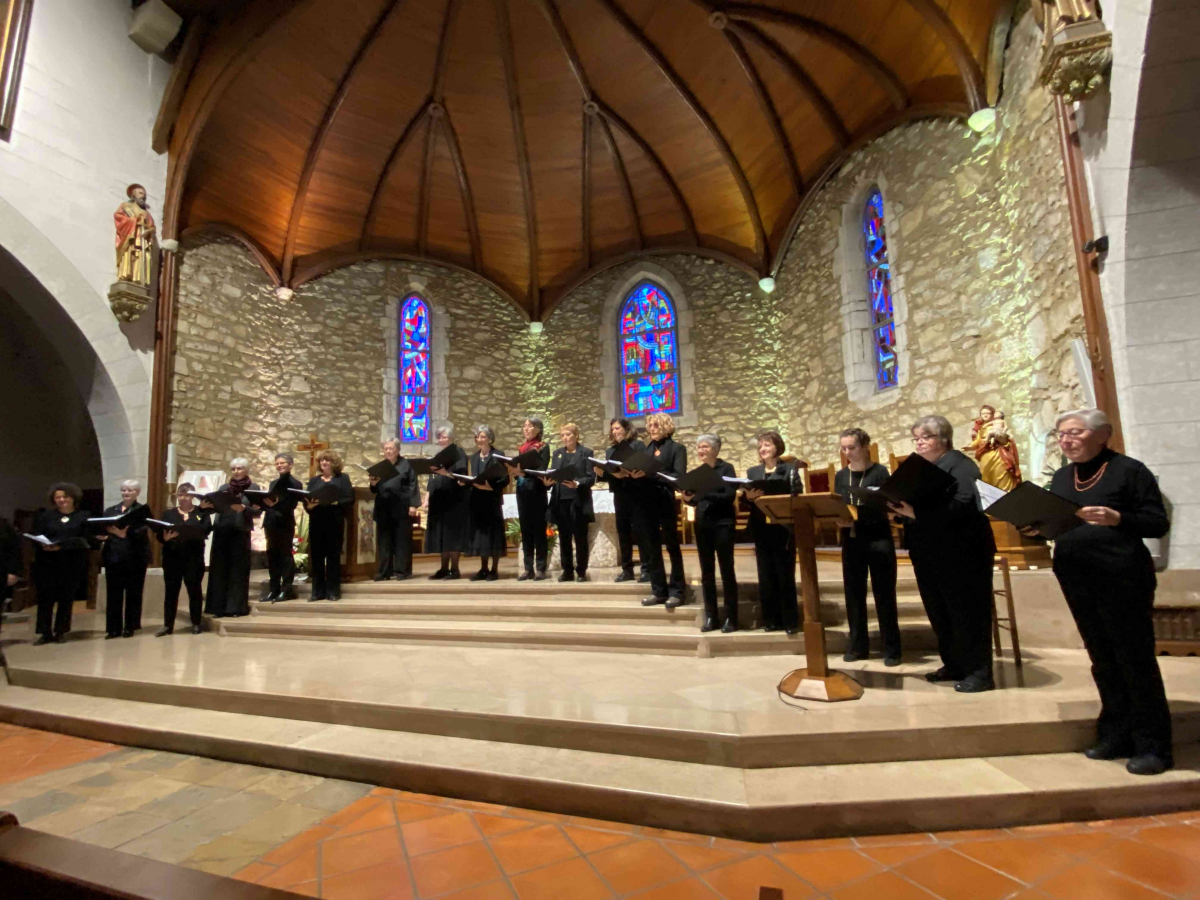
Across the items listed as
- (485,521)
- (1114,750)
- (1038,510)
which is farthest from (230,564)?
(1114,750)

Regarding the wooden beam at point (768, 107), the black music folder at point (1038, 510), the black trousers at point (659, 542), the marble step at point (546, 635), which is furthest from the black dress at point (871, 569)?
the wooden beam at point (768, 107)

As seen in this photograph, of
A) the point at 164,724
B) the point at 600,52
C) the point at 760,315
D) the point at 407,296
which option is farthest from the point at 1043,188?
the point at 407,296

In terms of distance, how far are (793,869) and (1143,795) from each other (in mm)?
1273

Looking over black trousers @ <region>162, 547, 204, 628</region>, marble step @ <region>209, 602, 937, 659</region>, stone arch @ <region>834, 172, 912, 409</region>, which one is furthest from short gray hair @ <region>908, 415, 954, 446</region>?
black trousers @ <region>162, 547, 204, 628</region>

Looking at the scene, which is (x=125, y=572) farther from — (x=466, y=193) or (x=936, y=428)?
(x=466, y=193)

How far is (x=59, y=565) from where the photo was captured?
5434mm

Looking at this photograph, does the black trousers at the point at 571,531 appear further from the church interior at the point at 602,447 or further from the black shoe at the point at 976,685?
the black shoe at the point at 976,685

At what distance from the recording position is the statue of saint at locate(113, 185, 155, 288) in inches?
302

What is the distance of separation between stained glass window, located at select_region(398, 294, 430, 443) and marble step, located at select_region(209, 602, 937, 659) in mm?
5836

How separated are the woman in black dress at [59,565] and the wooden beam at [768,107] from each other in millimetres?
8680

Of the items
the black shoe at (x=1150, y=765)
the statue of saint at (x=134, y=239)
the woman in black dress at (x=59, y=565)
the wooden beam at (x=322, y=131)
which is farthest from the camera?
the wooden beam at (x=322, y=131)

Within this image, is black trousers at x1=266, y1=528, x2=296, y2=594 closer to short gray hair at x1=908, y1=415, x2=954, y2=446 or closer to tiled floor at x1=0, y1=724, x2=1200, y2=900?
tiled floor at x1=0, y1=724, x2=1200, y2=900

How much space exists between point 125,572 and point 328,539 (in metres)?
1.61

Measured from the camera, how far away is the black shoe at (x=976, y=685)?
9.82 feet
